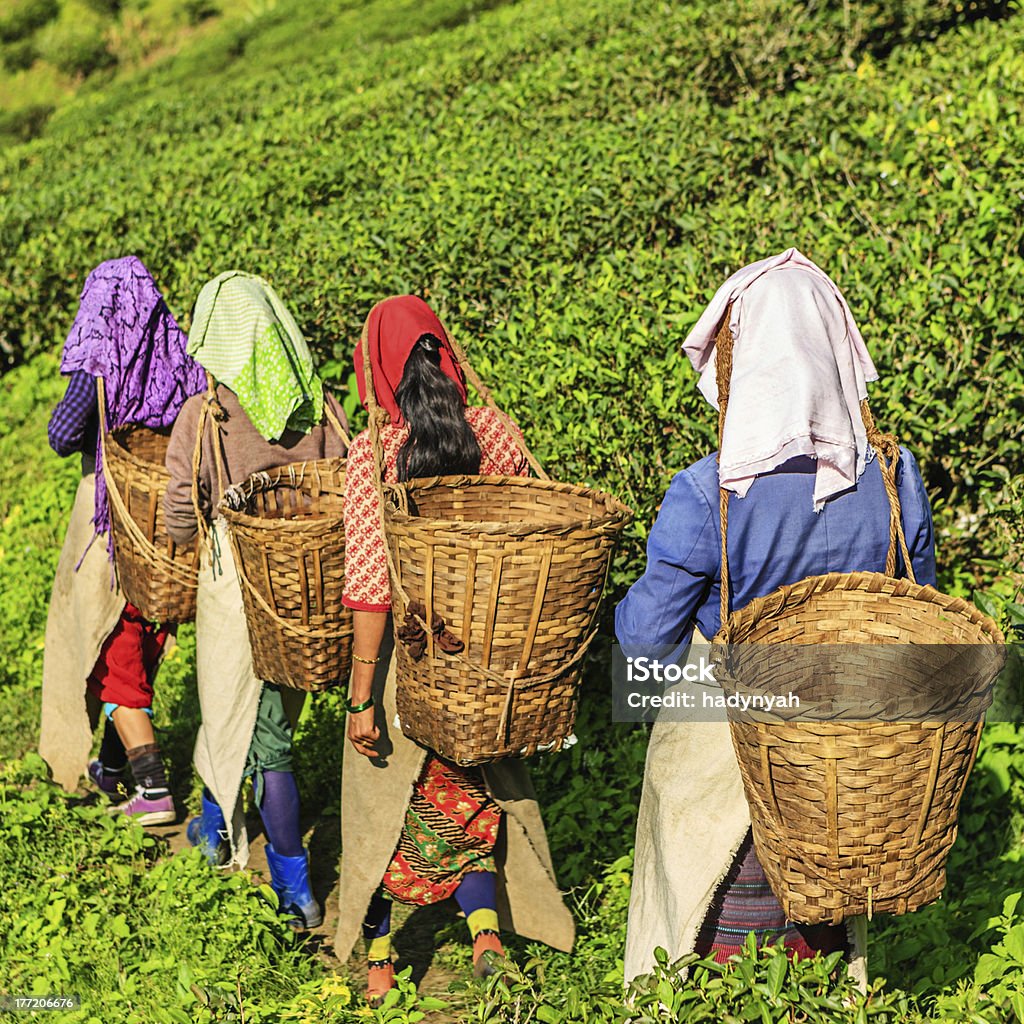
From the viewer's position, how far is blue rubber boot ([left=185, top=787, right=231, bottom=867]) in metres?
4.15

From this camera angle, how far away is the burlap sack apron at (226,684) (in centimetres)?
383

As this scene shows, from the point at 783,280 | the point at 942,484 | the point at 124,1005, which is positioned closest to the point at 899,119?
the point at 942,484

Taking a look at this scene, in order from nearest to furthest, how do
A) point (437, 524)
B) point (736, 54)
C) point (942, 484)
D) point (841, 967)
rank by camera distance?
point (841, 967) < point (437, 524) < point (942, 484) < point (736, 54)

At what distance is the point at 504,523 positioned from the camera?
9.27 feet

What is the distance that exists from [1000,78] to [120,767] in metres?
5.43

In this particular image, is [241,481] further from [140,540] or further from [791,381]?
[791,381]

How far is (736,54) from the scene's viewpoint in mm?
8242

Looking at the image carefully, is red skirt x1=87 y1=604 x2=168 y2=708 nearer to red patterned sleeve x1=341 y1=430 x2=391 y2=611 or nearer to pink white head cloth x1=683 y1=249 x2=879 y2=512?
red patterned sleeve x1=341 y1=430 x2=391 y2=611

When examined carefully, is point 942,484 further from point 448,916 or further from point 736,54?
point 736,54

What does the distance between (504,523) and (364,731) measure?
2.66 ft

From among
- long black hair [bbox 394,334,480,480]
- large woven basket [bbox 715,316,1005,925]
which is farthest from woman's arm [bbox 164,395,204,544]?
large woven basket [bbox 715,316,1005,925]

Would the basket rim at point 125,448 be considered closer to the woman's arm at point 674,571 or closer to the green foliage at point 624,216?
the green foliage at point 624,216

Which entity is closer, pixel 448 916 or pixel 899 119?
pixel 448 916

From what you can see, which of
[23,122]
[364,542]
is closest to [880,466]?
[364,542]
